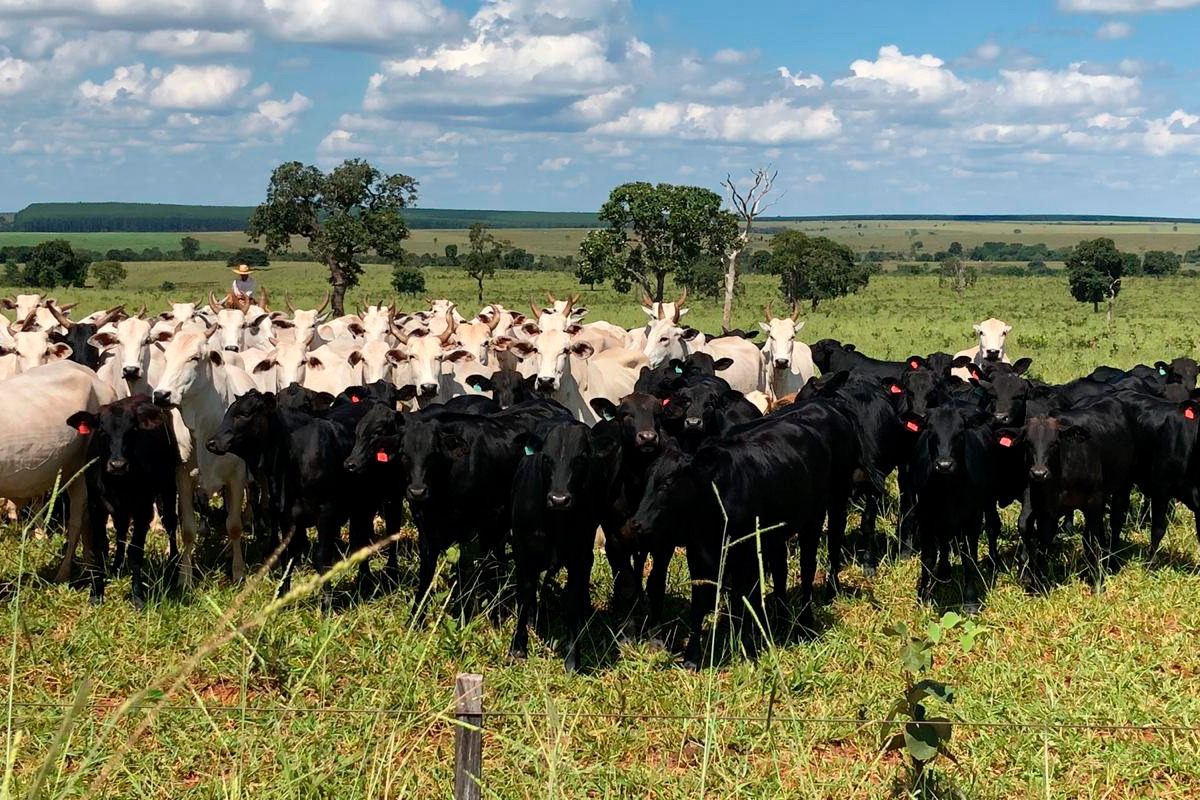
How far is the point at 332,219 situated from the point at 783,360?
27815 mm

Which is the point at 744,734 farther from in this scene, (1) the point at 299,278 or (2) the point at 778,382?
(1) the point at 299,278

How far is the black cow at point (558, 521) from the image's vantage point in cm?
736

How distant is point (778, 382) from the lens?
51.0 ft

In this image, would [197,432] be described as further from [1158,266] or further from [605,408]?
[1158,266]

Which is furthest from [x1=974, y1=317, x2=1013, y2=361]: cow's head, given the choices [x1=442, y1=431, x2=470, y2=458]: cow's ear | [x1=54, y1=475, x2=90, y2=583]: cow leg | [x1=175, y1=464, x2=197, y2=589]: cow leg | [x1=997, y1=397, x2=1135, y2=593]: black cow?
[x1=54, y1=475, x2=90, y2=583]: cow leg

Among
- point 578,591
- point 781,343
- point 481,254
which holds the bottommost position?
point 578,591

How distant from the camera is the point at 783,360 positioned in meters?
15.0

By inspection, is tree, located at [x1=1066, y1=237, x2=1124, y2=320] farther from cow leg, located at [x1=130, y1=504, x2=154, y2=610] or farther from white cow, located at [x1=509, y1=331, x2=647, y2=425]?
cow leg, located at [x1=130, y1=504, x2=154, y2=610]

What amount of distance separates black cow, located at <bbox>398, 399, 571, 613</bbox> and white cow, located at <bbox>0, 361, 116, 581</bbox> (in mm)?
2477

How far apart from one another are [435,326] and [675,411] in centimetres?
784

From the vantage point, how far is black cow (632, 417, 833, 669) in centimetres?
730

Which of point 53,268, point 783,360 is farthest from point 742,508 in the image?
point 53,268

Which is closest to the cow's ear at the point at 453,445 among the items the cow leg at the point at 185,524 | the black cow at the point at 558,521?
the black cow at the point at 558,521

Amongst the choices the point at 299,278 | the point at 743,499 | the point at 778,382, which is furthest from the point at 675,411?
the point at 299,278
